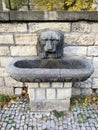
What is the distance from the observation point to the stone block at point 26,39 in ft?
7.57

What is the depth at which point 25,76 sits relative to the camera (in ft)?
6.36

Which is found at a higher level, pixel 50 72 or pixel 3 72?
pixel 50 72

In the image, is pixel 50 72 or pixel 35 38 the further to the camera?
pixel 35 38

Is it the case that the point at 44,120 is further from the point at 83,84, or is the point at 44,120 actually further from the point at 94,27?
the point at 94,27

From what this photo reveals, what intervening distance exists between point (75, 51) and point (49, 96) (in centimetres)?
78

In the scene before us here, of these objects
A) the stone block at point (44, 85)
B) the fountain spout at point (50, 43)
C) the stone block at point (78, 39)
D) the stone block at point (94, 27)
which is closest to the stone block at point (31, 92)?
the stone block at point (44, 85)

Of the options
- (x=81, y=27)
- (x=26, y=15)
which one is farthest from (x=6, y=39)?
(x=81, y=27)

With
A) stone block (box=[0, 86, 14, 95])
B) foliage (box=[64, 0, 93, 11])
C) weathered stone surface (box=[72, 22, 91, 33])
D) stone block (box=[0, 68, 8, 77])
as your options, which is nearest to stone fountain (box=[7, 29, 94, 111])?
weathered stone surface (box=[72, 22, 91, 33])

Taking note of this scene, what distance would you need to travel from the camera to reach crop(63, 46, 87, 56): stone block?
94.0 inches

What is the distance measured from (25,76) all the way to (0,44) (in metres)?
0.77

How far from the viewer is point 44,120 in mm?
2240

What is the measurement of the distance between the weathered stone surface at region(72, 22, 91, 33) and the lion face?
0.73ft

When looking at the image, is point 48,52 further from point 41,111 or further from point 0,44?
point 41,111

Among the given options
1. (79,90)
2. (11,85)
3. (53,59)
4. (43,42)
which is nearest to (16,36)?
(43,42)
